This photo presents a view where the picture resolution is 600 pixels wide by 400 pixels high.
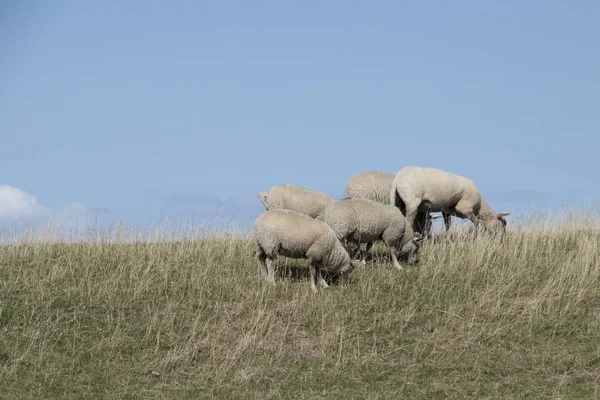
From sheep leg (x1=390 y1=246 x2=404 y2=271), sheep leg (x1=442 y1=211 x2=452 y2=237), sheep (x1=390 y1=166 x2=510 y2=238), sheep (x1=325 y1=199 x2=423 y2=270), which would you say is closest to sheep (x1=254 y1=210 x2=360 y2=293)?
sheep (x1=325 y1=199 x2=423 y2=270)

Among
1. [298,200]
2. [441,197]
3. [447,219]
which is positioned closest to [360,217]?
[298,200]

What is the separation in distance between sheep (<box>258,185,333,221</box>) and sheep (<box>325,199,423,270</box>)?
1.81 meters

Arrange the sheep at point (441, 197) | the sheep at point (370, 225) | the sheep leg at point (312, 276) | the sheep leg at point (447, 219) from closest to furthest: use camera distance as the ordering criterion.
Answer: the sheep leg at point (312, 276), the sheep at point (370, 225), the sheep at point (441, 197), the sheep leg at point (447, 219)

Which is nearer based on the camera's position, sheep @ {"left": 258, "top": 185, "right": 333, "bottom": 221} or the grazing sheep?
sheep @ {"left": 258, "top": 185, "right": 333, "bottom": 221}

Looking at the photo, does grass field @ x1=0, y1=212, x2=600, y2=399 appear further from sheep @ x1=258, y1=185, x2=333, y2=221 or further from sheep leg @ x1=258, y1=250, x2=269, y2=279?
sheep @ x1=258, y1=185, x2=333, y2=221

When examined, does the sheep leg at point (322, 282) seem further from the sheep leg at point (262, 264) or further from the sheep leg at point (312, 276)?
the sheep leg at point (262, 264)

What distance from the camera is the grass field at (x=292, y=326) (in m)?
12.4

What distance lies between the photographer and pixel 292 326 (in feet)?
47.1

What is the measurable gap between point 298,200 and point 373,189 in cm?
251

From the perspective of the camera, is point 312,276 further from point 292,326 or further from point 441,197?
point 441,197

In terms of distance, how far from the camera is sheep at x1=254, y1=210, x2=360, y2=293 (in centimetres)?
1565

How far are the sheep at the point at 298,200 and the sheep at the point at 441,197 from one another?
2.00 meters

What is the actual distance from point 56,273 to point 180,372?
17.4 ft

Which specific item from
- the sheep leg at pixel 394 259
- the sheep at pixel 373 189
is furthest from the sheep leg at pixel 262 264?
the sheep at pixel 373 189
